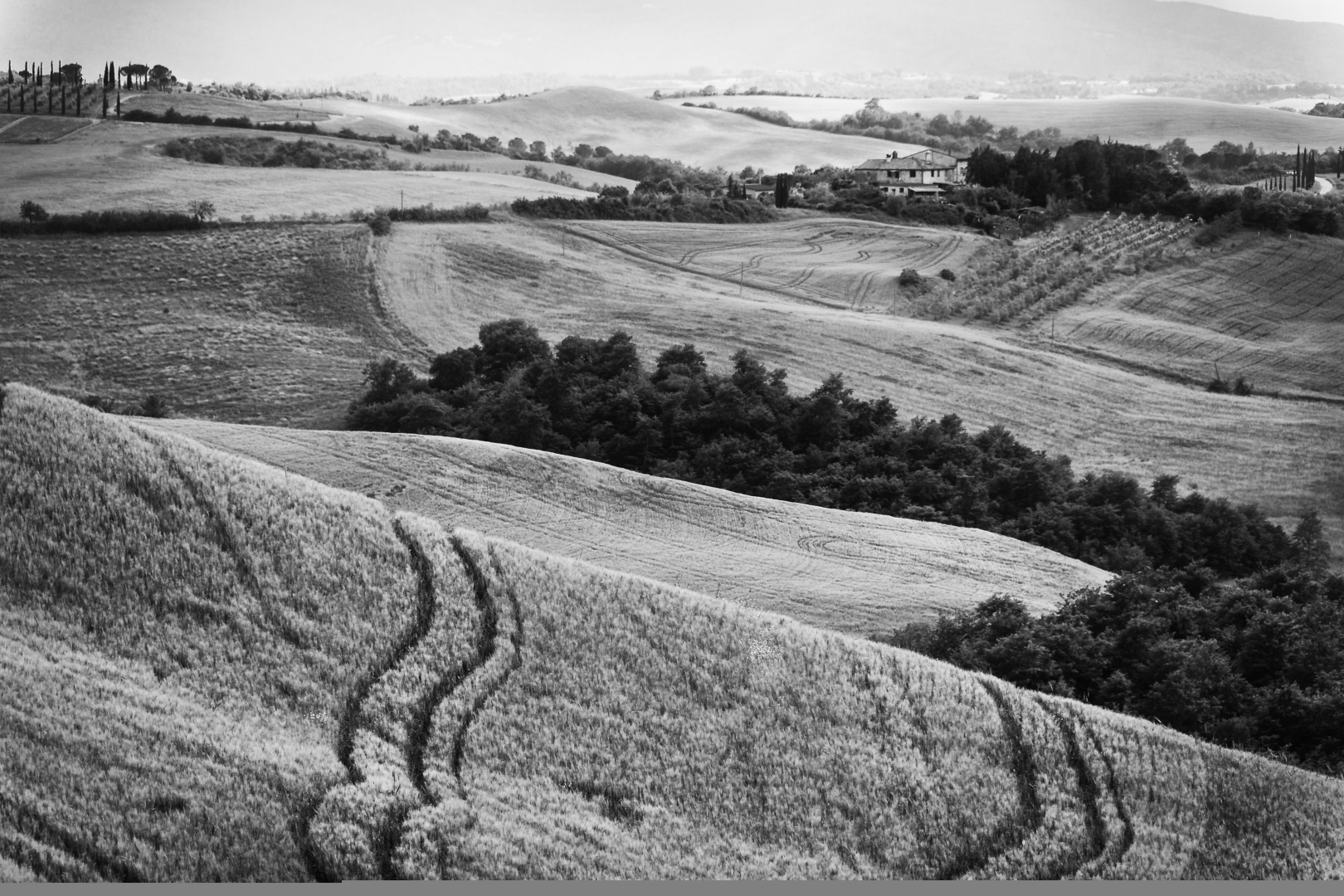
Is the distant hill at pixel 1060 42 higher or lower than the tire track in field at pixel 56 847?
higher

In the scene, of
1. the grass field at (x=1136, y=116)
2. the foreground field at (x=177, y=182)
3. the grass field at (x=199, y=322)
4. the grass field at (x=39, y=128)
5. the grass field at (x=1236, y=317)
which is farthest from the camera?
the grass field at (x=1136, y=116)

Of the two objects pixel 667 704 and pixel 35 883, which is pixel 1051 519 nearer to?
pixel 667 704

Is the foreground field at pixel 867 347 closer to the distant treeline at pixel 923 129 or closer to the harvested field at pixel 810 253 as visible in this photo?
the harvested field at pixel 810 253

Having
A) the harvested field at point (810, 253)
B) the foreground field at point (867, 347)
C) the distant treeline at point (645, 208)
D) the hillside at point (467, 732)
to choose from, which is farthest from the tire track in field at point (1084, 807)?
the distant treeline at point (645, 208)

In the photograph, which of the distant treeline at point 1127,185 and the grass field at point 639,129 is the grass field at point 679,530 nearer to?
the grass field at point 639,129

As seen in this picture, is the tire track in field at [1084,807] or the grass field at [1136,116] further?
the grass field at [1136,116]

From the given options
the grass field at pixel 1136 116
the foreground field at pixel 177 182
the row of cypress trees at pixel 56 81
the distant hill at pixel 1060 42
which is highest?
the distant hill at pixel 1060 42

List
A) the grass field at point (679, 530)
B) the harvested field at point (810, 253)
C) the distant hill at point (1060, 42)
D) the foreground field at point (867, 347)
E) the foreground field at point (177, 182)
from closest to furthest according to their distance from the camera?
the grass field at point (679, 530)
the foreground field at point (177, 182)
the distant hill at point (1060, 42)
the foreground field at point (867, 347)
the harvested field at point (810, 253)
